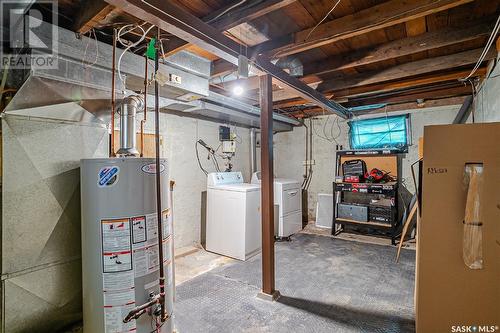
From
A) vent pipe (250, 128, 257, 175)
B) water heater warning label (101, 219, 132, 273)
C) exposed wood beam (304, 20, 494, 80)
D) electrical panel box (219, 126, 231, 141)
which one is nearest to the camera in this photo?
water heater warning label (101, 219, 132, 273)

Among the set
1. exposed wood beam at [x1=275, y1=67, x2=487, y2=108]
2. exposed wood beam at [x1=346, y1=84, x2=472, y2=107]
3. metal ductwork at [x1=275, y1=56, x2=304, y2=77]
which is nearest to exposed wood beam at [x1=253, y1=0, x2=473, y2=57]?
metal ductwork at [x1=275, y1=56, x2=304, y2=77]

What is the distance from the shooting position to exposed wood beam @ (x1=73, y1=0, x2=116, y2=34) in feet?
4.55

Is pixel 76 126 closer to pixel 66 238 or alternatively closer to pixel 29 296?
pixel 66 238

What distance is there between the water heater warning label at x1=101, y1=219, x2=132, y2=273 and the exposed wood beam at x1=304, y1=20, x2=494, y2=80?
240 cm

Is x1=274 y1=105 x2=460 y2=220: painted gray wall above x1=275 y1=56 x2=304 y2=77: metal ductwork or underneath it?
underneath

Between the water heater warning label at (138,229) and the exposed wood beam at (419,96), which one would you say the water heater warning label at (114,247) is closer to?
the water heater warning label at (138,229)

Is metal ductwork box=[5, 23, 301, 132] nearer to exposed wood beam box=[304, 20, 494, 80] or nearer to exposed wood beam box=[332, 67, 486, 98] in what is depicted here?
exposed wood beam box=[304, 20, 494, 80]

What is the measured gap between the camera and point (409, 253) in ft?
11.3

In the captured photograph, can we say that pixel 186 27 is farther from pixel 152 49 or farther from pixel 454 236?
pixel 454 236

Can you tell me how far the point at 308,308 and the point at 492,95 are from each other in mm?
2560

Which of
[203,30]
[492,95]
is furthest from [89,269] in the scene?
[492,95]

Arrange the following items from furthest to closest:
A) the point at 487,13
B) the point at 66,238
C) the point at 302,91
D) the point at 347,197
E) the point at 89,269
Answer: the point at 347,197 → the point at 302,91 → the point at 487,13 → the point at 66,238 → the point at 89,269

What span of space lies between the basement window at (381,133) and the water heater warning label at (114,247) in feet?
13.9

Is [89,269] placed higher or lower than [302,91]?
lower
